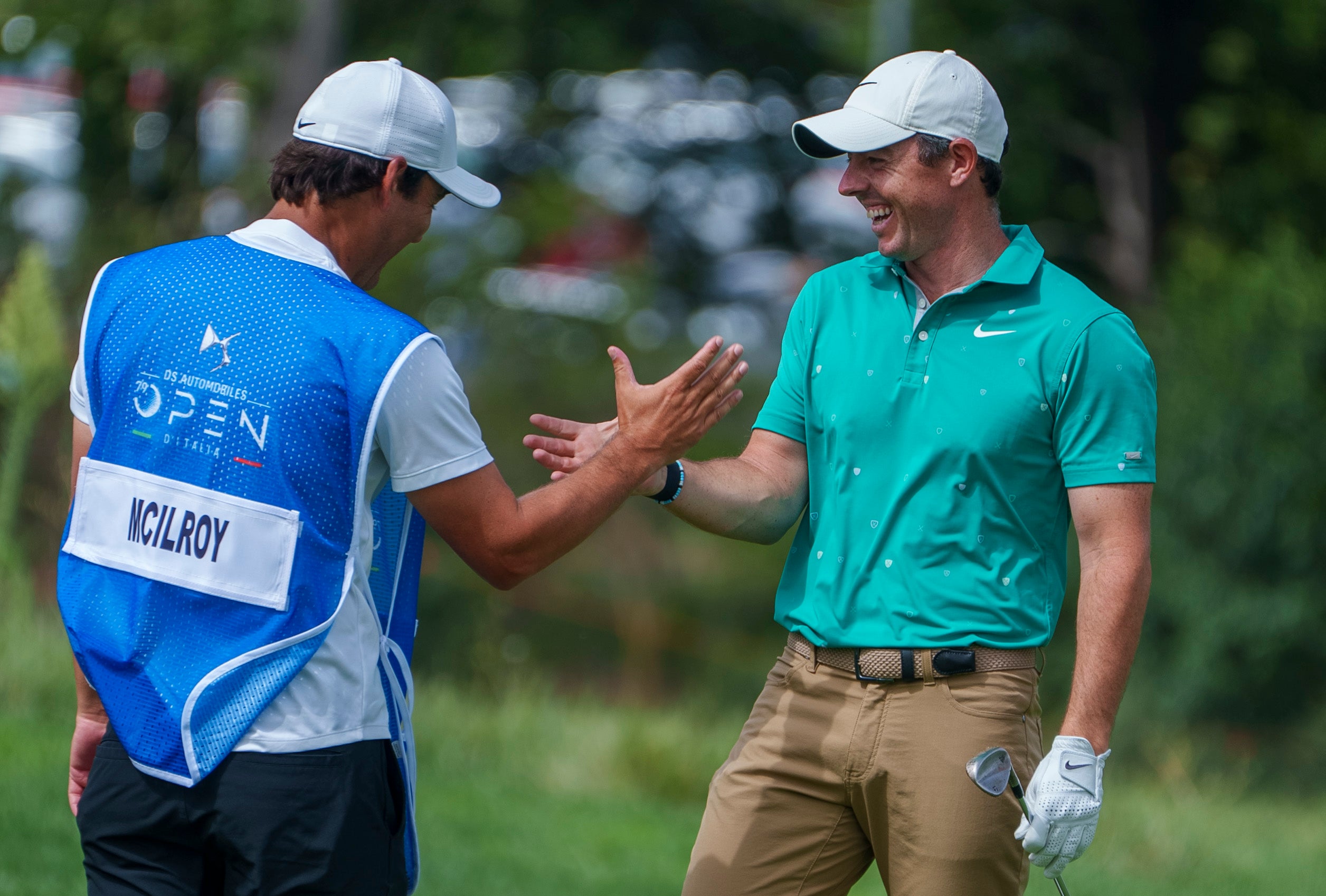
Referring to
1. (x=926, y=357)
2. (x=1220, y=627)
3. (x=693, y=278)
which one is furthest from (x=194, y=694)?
(x=693, y=278)

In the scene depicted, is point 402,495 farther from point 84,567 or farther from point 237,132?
point 237,132

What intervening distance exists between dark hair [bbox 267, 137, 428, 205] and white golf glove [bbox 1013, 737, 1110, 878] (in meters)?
1.81

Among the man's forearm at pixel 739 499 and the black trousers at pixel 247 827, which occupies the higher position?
the man's forearm at pixel 739 499

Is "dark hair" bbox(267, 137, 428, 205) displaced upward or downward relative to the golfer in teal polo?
upward

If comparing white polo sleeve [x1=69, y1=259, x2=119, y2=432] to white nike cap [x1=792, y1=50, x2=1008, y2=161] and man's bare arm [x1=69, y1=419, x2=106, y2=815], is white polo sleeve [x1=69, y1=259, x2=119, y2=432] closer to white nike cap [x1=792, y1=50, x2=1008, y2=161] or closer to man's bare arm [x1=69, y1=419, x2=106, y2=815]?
man's bare arm [x1=69, y1=419, x2=106, y2=815]

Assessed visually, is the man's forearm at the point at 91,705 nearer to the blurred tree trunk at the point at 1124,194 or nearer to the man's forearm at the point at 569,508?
the man's forearm at the point at 569,508

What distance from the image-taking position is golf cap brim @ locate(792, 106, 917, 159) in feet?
11.2

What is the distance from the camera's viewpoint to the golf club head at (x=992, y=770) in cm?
290

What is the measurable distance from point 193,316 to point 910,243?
1668 millimetres

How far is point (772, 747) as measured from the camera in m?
3.42

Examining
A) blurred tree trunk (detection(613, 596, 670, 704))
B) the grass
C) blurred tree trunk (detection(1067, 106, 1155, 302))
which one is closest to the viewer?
the grass

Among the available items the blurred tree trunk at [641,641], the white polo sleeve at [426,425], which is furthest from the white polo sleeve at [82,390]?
the blurred tree trunk at [641,641]

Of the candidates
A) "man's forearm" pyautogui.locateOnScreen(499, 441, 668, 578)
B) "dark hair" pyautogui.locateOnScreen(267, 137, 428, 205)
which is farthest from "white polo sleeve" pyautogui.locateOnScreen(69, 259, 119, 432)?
"man's forearm" pyautogui.locateOnScreen(499, 441, 668, 578)

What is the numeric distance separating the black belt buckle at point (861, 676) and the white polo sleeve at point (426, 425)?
3.55 feet
